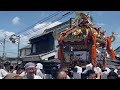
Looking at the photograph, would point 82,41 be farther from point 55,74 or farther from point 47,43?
point 47,43

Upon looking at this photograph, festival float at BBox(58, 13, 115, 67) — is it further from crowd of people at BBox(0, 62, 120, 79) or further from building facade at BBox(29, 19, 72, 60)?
building facade at BBox(29, 19, 72, 60)

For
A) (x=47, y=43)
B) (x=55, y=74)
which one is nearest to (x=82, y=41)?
(x=55, y=74)

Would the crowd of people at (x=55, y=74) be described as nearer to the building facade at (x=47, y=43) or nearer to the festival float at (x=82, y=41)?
the festival float at (x=82, y=41)

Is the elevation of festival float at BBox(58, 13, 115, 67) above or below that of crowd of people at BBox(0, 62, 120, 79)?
above

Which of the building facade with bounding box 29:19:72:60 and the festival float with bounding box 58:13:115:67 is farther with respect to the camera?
the building facade with bounding box 29:19:72:60

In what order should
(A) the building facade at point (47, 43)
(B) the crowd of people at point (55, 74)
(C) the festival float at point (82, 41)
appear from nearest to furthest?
(B) the crowd of people at point (55, 74), (C) the festival float at point (82, 41), (A) the building facade at point (47, 43)

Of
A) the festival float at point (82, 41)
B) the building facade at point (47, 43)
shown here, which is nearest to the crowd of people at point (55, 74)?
the festival float at point (82, 41)

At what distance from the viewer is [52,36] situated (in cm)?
2045

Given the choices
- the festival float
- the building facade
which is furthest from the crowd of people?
the building facade

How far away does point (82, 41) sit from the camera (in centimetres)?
1163

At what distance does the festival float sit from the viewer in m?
11.1

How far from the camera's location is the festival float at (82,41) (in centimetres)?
1106
